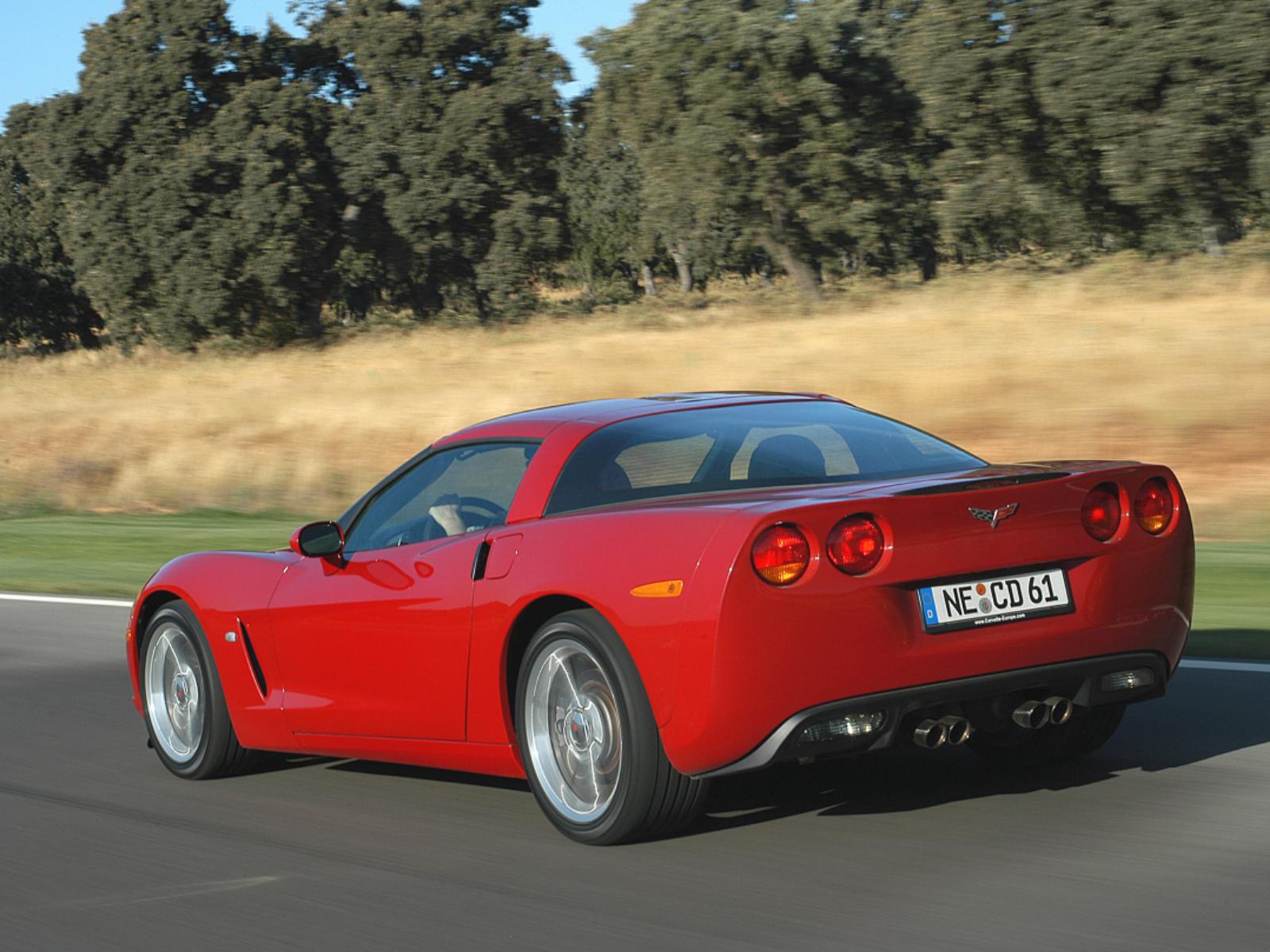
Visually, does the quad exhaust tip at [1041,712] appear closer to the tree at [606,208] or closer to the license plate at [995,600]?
the license plate at [995,600]

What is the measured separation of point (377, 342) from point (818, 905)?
3406 cm

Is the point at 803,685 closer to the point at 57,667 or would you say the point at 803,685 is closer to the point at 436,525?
the point at 436,525

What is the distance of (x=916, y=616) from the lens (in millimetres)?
4578

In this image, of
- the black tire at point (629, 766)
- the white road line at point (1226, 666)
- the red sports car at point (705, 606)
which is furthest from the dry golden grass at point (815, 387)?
the black tire at point (629, 766)

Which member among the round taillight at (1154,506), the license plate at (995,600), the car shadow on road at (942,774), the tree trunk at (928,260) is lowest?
the car shadow on road at (942,774)

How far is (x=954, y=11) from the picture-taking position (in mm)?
35656

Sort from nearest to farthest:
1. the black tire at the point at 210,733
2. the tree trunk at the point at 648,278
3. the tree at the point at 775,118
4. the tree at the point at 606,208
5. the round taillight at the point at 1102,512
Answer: the round taillight at the point at 1102,512 < the black tire at the point at 210,733 < the tree at the point at 775,118 < the tree at the point at 606,208 < the tree trunk at the point at 648,278

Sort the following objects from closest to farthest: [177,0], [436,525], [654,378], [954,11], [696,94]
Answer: [436,525] → [654,378] → [954,11] → [696,94] → [177,0]

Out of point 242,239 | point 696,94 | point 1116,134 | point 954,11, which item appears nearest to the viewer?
point 1116,134

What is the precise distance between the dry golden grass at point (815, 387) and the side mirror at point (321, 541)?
31.0 ft

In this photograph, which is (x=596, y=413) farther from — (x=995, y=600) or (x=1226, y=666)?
(x=1226, y=666)

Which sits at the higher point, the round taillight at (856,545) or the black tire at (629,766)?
the round taillight at (856,545)

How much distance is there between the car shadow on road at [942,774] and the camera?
5.31 m

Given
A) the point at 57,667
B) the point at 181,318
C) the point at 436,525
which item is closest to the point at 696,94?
the point at 181,318
